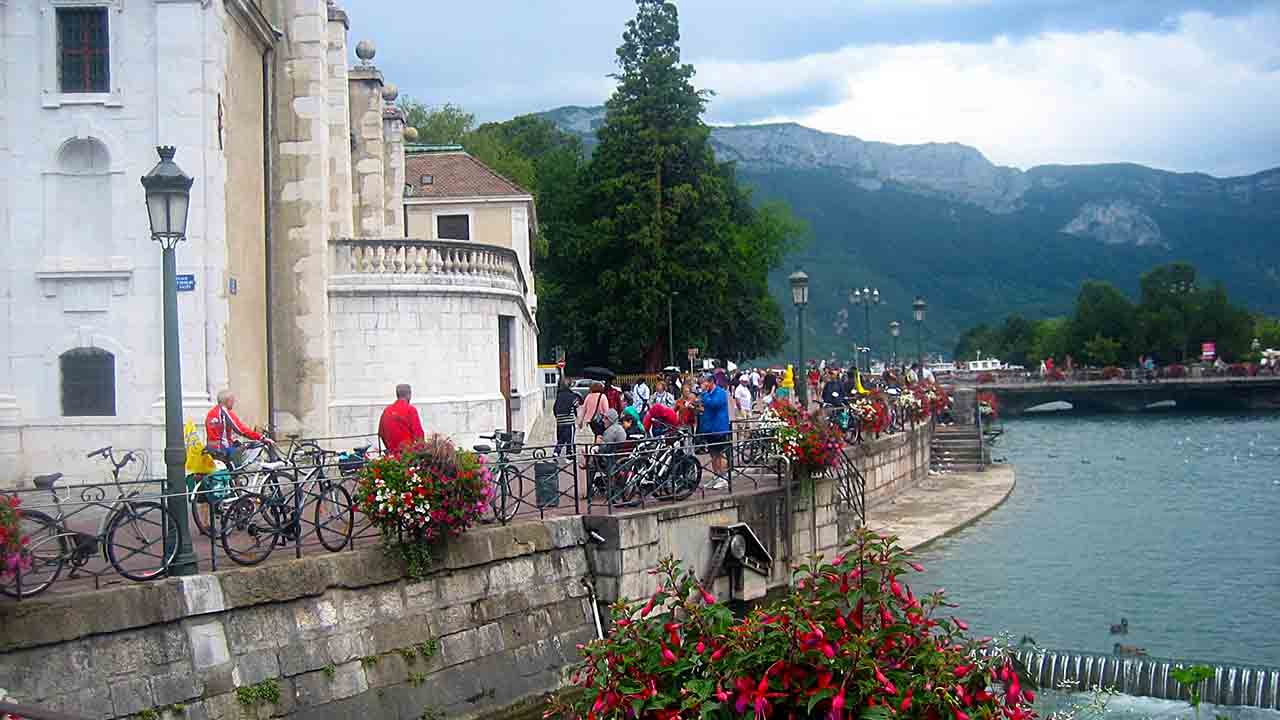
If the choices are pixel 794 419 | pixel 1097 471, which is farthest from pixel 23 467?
pixel 1097 471

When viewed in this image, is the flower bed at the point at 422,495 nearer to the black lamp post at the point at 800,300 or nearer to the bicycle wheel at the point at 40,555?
the bicycle wheel at the point at 40,555

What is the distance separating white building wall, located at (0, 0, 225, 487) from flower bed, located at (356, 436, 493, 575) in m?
6.03

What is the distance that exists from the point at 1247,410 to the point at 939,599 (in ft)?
287

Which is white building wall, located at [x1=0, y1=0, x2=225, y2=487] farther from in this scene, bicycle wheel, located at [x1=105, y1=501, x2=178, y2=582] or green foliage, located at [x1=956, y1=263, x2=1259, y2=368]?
green foliage, located at [x1=956, y1=263, x2=1259, y2=368]

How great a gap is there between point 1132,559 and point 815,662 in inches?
910

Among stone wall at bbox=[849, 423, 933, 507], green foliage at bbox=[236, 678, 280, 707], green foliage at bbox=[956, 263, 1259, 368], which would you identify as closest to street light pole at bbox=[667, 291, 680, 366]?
stone wall at bbox=[849, 423, 933, 507]

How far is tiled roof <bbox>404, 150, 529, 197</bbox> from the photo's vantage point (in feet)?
140

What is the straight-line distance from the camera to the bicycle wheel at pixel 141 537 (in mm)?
10227

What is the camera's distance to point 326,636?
1124cm

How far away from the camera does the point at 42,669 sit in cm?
920

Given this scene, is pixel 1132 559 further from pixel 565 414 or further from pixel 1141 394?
pixel 1141 394

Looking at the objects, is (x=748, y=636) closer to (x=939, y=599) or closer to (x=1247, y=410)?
(x=939, y=599)

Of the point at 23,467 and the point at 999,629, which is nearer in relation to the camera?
the point at 23,467

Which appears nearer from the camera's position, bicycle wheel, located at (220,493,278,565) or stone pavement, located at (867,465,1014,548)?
bicycle wheel, located at (220,493,278,565)
